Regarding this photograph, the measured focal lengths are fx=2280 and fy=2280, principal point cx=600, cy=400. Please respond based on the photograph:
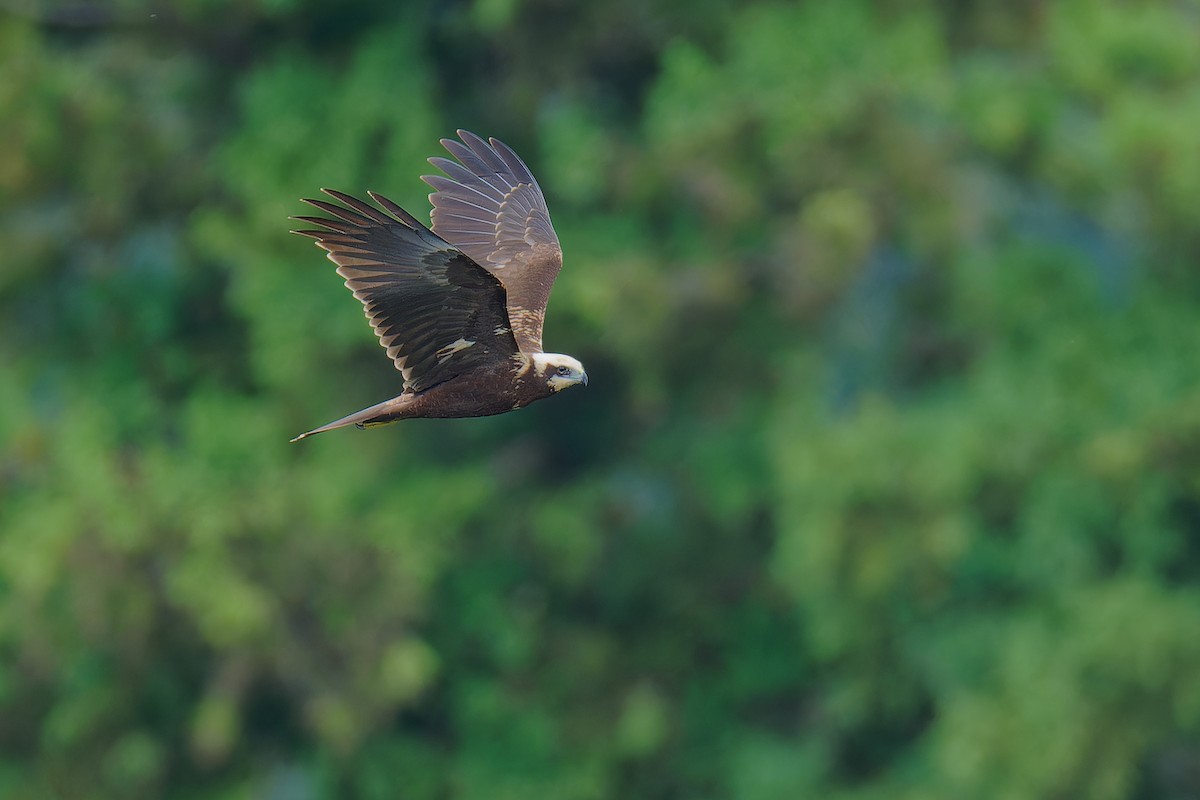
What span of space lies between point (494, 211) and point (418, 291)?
204cm

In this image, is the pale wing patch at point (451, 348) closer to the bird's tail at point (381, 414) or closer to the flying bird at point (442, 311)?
the flying bird at point (442, 311)

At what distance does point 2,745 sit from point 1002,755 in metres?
8.15

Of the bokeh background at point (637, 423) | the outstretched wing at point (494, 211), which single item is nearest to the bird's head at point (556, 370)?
the outstretched wing at point (494, 211)

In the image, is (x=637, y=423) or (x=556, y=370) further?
(x=637, y=423)

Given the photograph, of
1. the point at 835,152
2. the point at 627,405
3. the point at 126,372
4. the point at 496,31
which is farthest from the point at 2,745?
the point at 835,152

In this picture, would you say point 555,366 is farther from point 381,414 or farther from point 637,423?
point 637,423

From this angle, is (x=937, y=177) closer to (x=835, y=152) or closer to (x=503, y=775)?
(x=835, y=152)

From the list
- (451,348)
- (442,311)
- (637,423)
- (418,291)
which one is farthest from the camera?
(637,423)

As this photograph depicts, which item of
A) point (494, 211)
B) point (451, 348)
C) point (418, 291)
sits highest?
point (418, 291)

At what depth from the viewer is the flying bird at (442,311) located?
8.16 meters

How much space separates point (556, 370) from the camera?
29.3 ft

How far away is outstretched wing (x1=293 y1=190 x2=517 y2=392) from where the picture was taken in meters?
8.15

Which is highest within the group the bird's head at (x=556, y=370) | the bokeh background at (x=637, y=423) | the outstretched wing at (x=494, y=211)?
the outstretched wing at (x=494, y=211)

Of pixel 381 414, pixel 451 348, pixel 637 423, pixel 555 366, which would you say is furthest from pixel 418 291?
pixel 637 423
